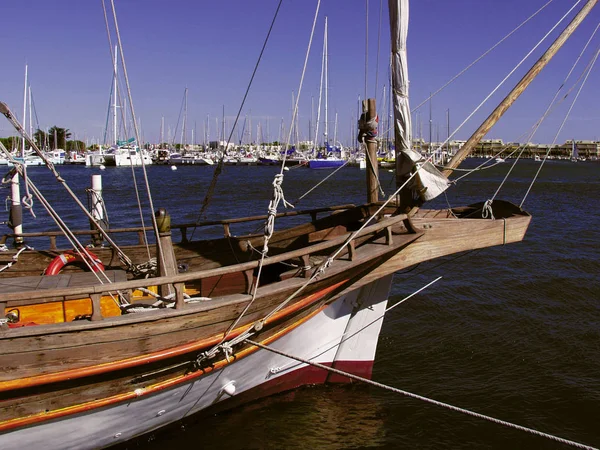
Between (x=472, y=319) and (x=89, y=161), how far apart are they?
9029cm

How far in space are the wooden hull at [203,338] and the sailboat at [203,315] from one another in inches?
0.6

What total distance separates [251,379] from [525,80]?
492 centimetres

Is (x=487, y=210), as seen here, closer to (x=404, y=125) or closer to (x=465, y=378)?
(x=404, y=125)

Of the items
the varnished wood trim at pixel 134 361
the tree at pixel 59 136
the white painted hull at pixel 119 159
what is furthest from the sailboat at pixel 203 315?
the tree at pixel 59 136

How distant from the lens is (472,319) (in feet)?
36.0

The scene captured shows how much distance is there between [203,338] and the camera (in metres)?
5.48

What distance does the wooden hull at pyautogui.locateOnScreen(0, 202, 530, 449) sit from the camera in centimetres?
482

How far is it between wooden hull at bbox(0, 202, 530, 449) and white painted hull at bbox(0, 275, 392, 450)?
0.02m

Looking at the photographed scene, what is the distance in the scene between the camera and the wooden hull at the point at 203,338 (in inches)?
190

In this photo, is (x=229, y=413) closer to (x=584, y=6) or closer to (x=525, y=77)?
(x=525, y=77)

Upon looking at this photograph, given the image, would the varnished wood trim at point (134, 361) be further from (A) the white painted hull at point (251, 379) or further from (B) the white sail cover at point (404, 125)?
(B) the white sail cover at point (404, 125)

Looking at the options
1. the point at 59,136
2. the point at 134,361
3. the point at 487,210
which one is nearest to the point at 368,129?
the point at 487,210

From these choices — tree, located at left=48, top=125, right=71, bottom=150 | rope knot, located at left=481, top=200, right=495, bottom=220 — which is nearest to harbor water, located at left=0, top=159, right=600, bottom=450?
rope knot, located at left=481, top=200, right=495, bottom=220

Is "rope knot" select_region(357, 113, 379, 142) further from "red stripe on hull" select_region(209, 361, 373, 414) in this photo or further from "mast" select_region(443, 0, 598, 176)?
"red stripe on hull" select_region(209, 361, 373, 414)
